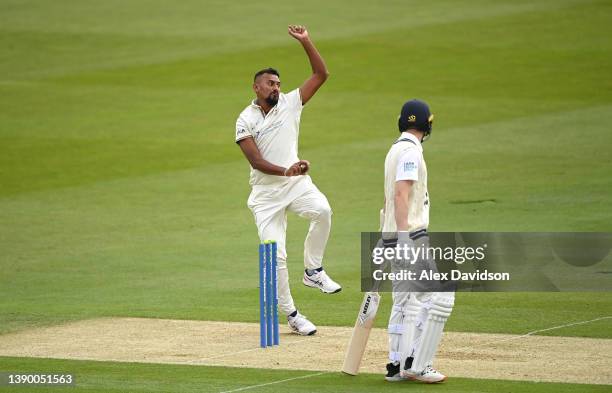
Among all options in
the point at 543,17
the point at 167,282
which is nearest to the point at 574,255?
the point at 167,282

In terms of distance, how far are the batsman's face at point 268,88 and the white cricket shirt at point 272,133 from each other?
0.28 feet

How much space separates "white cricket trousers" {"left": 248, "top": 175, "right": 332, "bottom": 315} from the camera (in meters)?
11.6

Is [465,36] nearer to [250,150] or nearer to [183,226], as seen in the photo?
[183,226]

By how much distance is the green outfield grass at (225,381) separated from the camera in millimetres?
9148

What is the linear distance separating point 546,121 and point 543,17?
1041cm

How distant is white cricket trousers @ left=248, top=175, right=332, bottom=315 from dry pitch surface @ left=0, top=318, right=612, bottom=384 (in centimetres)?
66

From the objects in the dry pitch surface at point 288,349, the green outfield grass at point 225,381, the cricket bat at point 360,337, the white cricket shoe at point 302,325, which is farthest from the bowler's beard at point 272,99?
the green outfield grass at point 225,381

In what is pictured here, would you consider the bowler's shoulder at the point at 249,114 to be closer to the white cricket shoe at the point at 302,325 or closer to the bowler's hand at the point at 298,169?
the bowler's hand at the point at 298,169

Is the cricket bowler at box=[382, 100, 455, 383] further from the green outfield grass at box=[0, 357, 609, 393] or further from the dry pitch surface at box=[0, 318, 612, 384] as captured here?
the dry pitch surface at box=[0, 318, 612, 384]

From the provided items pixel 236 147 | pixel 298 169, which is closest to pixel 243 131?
pixel 298 169

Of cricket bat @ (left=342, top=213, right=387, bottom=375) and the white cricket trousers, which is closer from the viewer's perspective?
cricket bat @ (left=342, top=213, right=387, bottom=375)

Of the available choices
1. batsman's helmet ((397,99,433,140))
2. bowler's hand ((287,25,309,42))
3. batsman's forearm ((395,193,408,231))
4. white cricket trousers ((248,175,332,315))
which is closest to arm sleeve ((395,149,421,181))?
batsman's forearm ((395,193,408,231))

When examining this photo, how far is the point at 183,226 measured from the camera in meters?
18.3

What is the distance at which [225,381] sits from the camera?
9.59 metres
